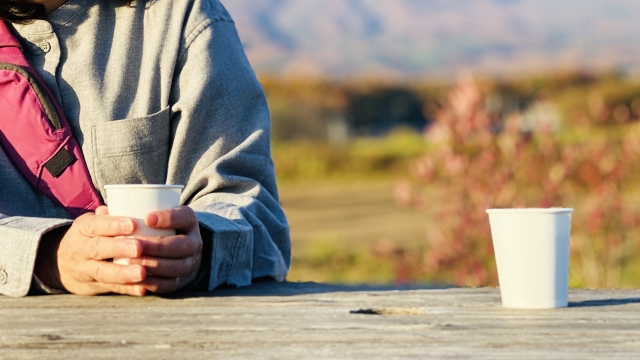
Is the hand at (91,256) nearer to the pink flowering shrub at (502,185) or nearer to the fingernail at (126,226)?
the fingernail at (126,226)

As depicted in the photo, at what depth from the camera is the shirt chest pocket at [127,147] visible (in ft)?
5.61

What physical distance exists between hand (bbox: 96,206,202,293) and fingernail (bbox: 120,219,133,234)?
21mm

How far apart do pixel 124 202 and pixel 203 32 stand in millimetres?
571

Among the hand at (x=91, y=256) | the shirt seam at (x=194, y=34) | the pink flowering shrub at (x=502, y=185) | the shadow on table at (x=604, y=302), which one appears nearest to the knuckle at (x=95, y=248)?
the hand at (x=91, y=256)

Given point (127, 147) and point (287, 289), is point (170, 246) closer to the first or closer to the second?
point (287, 289)

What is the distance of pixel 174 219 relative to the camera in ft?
4.44

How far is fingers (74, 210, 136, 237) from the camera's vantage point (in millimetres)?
1321

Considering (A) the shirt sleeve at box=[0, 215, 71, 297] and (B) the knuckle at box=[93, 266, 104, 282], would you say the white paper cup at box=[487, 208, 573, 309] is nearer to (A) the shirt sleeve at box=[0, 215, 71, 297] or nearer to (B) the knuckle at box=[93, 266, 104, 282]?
(B) the knuckle at box=[93, 266, 104, 282]

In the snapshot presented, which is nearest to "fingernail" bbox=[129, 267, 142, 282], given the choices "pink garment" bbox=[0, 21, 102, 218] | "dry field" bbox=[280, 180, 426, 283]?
"pink garment" bbox=[0, 21, 102, 218]

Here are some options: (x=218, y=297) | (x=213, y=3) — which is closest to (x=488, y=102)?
(x=213, y=3)

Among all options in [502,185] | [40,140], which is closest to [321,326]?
[40,140]

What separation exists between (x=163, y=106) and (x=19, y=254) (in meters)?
0.44

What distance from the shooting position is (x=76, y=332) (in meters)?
1.11

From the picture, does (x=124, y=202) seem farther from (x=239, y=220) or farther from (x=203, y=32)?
(x=203, y=32)
